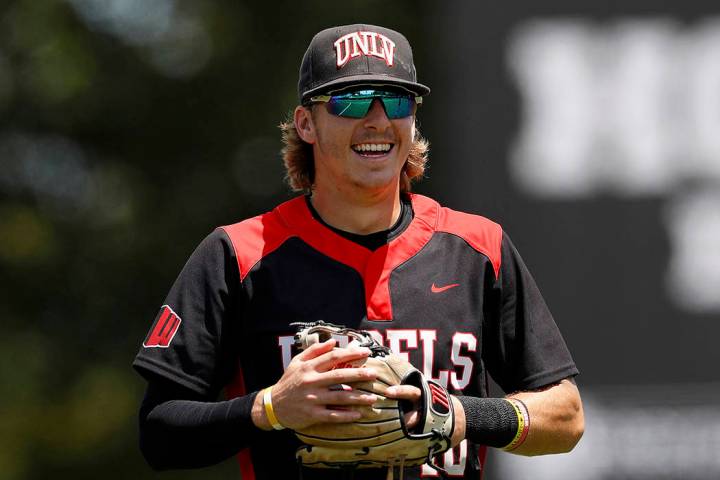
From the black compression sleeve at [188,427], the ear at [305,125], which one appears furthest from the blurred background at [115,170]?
the black compression sleeve at [188,427]

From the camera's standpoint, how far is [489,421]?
3.24 meters

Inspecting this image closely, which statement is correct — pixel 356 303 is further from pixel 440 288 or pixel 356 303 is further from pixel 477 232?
pixel 477 232

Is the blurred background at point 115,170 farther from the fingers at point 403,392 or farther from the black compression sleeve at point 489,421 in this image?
the fingers at point 403,392

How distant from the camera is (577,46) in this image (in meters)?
5.33

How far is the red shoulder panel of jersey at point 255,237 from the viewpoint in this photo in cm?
336

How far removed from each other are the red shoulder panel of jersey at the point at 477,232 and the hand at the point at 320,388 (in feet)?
1.59

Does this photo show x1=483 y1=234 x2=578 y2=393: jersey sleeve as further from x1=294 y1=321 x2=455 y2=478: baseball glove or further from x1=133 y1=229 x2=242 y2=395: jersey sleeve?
x1=133 y1=229 x2=242 y2=395: jersey sleeve

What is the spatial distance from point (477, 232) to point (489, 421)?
483mm

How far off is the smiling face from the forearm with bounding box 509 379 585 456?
60 centimetres

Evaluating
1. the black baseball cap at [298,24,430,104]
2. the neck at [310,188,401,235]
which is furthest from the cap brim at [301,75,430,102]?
the neck at [310,188,401,235]

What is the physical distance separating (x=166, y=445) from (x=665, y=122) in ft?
9.01

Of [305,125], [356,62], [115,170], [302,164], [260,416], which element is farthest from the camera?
[115,170]

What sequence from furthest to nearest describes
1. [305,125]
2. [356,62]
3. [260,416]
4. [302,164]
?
[302,164], [305,125], [356,62], [260,416]

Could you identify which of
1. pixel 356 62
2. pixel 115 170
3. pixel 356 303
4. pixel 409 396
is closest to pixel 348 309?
pixel 356 303
